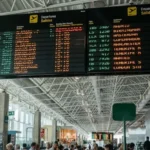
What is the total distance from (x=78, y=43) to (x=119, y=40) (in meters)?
0.87

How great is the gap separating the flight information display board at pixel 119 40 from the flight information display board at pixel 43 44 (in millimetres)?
250

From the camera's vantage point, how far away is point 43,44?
7.59 metres

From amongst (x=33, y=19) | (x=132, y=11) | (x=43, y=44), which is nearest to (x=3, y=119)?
(x=33, y=19)

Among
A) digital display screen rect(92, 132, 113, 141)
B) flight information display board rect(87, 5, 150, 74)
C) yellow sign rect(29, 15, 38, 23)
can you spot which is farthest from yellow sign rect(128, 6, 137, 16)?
digital display screen rect(92, 132, 113, 141)

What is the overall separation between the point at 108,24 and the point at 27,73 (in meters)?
2.03

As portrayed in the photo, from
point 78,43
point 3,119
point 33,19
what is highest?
point 33,19

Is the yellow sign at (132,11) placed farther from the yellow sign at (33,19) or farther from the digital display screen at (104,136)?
the digital display screen at (104,136)

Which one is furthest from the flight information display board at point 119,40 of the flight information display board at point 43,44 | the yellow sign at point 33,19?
the yellow sign at point 33,19

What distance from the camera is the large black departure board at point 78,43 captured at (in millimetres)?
7117

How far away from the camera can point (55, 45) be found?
752 centimetres

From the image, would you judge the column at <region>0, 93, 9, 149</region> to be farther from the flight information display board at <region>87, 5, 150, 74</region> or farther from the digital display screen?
the flight information display board at <region>87, 5, 150, 74</region>

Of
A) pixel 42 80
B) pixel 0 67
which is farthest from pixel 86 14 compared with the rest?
pixel 42 80

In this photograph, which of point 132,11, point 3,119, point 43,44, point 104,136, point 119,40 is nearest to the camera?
point 119,40

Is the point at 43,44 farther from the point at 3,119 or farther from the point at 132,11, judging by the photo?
the point at 3,119
